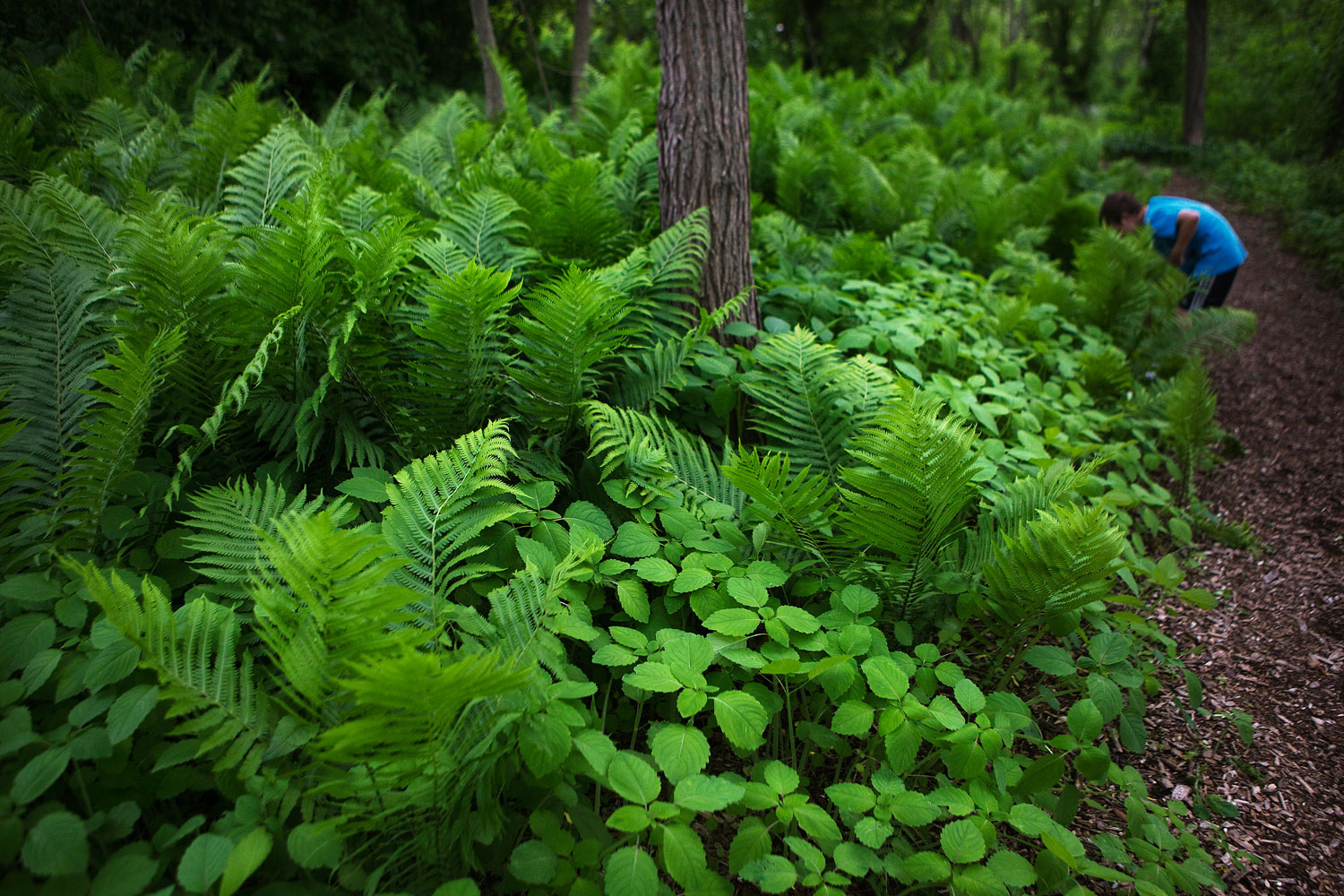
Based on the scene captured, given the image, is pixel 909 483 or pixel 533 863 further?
pixel 909 483

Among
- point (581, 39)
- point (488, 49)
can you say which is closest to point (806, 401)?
point (488, 49)

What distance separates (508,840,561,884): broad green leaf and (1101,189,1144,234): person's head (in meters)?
5.91

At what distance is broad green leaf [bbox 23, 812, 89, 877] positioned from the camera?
1.03m

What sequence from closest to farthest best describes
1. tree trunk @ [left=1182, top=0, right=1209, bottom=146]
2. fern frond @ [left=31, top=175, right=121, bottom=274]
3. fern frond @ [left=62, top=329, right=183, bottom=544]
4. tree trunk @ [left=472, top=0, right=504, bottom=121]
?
fern frond @ [left=62, top=329, right=183, bottom=544] → fern frond @ [left=31, top=175, right=121, bottom=274] → tree trunk @ [left=472, top=0, right=504, bottom=121] → tree trunk @ [left=1182, top=0, right=1209, bottom=146]

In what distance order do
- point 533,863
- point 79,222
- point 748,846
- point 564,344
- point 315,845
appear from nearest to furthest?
point 315,845 → point 533,863 → point 748,846 → point 564,344 → point 79,222

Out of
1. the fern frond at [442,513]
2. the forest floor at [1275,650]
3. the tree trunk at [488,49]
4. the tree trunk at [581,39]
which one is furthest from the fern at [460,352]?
the tree trunk at [581,39]

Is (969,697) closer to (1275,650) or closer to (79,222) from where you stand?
(1275,650)

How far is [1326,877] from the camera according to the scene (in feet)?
5.78

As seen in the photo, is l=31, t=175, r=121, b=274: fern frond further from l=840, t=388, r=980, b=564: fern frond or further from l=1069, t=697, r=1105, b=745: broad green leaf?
l=1069, t=697, r=1105, b=745: broad green leaf

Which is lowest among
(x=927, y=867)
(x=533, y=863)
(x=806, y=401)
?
(x=927, y=867)

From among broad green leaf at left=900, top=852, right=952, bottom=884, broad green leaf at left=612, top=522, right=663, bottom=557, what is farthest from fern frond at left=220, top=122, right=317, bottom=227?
broad green leaf at left=900, top=852, right=952, bottom=884

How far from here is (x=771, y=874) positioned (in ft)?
4.31

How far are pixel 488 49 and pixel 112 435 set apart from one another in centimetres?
494

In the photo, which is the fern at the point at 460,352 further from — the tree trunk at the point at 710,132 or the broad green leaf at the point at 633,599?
the tree trunk at the point at 710,132
